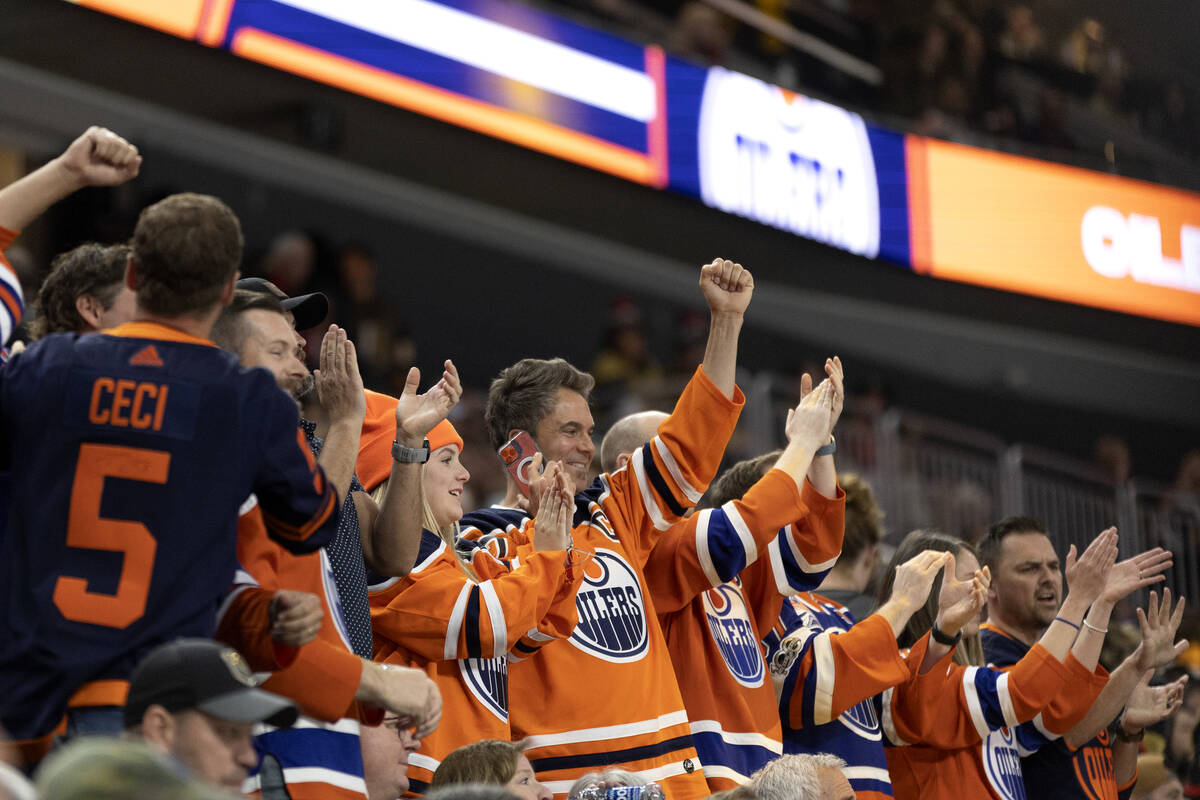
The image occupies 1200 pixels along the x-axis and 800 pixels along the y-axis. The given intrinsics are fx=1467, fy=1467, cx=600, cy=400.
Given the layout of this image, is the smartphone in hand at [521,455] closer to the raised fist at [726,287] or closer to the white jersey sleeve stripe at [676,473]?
the white jersey sleeve stripe at [676,473]

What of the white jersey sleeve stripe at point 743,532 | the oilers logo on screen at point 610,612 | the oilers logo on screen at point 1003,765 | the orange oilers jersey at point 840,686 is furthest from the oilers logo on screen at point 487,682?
the oilers logo on screen at point 1003,765

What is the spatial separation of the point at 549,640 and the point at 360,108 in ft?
21.5

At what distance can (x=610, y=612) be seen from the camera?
3.70 metres

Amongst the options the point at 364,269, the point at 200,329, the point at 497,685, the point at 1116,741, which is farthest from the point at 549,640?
the point at 364,269

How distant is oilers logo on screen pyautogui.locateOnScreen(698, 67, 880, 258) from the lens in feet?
34.9

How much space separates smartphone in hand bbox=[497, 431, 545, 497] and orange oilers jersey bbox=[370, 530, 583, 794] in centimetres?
41

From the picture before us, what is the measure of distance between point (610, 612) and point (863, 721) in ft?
3.45

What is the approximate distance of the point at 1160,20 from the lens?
16.3m

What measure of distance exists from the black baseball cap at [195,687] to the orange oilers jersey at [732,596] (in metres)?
1.82

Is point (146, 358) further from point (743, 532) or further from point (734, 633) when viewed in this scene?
point (734, 633)

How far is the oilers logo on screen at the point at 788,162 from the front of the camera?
10.6 meters

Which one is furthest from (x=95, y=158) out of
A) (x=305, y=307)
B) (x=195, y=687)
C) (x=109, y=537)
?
(x=195, y=687)

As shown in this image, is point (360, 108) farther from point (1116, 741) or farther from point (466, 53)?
point (1116, 741)

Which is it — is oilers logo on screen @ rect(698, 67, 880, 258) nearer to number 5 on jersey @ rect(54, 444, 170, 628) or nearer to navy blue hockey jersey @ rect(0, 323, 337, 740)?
navy blue hockey jersey @ rect(0, 323, 337, 740)
